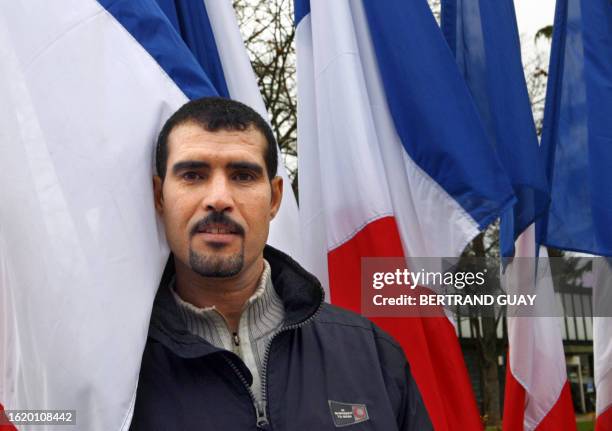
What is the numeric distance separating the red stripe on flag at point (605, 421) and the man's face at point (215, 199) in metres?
2.86

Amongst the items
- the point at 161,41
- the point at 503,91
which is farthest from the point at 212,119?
the point at 503,91

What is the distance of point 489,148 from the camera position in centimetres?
370

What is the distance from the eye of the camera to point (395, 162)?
3.89 metres

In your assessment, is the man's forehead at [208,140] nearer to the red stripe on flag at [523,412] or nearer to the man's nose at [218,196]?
the man's nose at [218,196]

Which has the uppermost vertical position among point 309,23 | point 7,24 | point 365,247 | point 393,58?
point 309,23

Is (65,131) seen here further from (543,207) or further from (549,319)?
(549,319)

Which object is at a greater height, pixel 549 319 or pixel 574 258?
pixel 574 258

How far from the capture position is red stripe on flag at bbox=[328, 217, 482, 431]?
3494mm

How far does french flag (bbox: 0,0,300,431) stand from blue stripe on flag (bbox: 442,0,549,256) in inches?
77.3

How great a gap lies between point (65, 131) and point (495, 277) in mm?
4094

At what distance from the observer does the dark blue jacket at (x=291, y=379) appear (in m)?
2.10

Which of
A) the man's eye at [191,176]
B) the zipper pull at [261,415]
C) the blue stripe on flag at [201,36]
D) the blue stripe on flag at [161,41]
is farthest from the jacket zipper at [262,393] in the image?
the blue stripe on flag at [201,36]

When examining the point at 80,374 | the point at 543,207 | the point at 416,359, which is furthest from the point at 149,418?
the point at 543,207

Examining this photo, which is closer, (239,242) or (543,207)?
(239,242)
